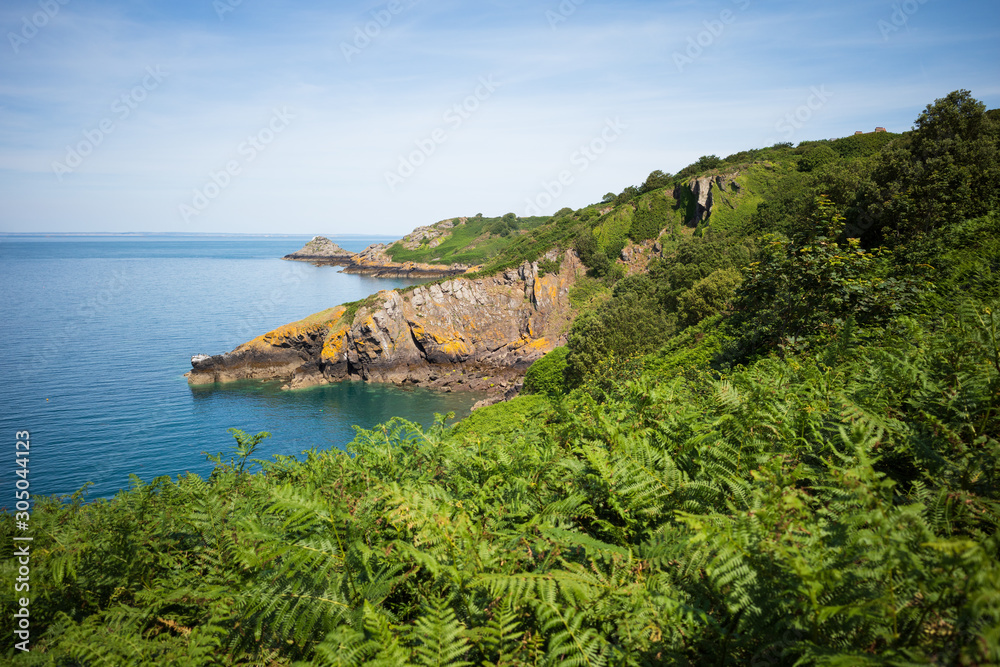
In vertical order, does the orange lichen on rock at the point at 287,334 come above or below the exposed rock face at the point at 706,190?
below

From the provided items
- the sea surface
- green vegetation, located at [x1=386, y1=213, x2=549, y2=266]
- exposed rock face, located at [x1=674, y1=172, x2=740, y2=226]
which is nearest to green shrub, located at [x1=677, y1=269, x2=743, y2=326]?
the sea surface

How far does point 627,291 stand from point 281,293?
94345 millimetres

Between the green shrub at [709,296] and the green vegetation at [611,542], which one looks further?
the green shrub at [709,296]

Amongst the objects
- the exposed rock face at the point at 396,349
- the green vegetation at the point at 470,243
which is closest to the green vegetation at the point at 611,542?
the exposed rock face at the point at 396,349

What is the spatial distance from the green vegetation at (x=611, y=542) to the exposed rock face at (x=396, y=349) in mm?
50653

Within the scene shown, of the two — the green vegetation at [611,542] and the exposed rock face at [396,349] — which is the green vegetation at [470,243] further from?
the green vegetation at [611,542]

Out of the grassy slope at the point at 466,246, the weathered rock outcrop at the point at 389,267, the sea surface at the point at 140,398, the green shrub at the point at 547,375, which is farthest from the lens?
the grassy slope at the point at 466,246

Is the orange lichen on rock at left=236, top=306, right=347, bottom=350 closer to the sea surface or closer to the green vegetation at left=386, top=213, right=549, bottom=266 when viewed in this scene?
the sea surface

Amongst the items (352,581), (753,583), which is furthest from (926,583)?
(352,581)

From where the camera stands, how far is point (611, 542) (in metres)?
3.84

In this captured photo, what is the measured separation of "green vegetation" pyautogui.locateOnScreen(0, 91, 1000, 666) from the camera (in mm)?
2227

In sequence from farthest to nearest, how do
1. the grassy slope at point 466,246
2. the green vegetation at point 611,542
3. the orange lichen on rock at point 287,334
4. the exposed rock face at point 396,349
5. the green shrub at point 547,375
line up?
the grassy slope at point 466,246
the orange lichen on rock at point 287,334
the exposed rock face at point 396,349
the green shrub at point 547,375
the green vegetation at point 611,542

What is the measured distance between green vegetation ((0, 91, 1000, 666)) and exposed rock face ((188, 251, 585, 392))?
50.7 meters

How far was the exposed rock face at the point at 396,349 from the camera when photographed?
193 ft
